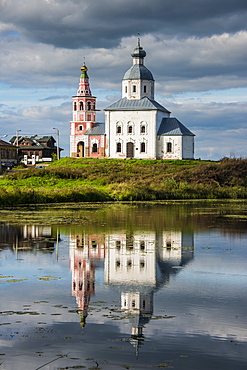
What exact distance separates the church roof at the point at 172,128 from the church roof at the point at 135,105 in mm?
1444

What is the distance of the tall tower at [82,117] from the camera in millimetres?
67188

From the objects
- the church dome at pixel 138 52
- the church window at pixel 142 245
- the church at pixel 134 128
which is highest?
the church dome at pixel 138 52

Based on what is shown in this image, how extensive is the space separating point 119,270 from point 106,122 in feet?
169

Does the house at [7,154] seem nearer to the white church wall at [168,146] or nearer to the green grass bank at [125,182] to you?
the green grass bank at [125,182]

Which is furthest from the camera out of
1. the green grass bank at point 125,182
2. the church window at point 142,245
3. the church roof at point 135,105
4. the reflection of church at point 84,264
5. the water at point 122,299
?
the church roof at point 135,105

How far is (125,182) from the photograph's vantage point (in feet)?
153

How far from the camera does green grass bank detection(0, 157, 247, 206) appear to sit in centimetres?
3684

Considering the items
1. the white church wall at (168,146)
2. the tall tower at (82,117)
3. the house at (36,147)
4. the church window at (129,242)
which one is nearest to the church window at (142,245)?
the church window at (129,242)

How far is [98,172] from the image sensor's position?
51875mm

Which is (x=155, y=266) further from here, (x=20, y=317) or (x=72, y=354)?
(x=72, y=354)

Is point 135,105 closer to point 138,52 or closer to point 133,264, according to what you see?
point 138,52

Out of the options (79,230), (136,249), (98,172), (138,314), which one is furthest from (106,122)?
(138,314)

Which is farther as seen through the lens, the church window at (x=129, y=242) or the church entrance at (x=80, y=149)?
the church entrance at (x=80, y=149)

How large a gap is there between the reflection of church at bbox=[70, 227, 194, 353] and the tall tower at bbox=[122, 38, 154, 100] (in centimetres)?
4467
